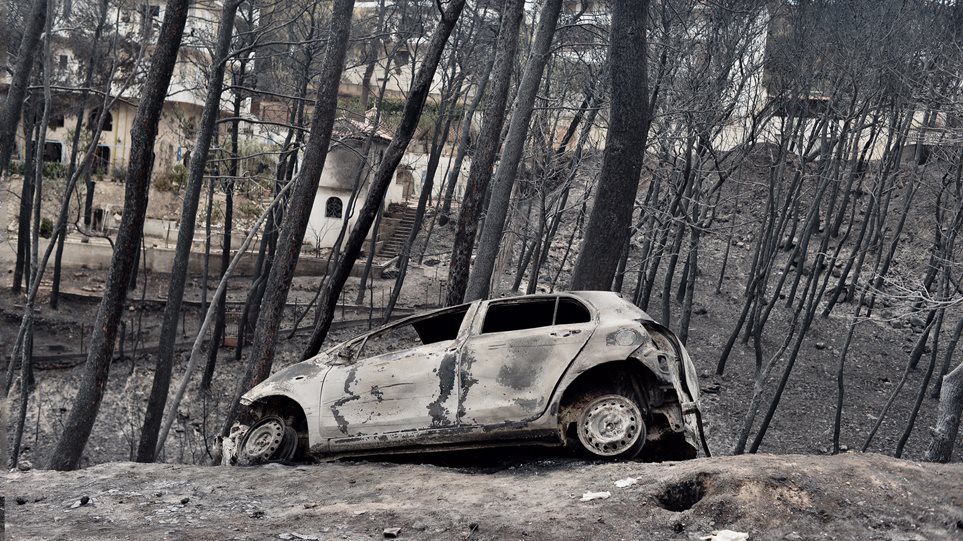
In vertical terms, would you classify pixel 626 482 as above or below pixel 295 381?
above

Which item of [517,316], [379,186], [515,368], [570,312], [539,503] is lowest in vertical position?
[539,503]

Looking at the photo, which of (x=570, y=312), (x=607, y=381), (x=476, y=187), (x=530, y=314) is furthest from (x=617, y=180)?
(x=607, y=381)

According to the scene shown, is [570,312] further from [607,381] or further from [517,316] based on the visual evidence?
[607,381]

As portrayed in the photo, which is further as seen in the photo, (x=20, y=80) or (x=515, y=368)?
(x=20, y=80)

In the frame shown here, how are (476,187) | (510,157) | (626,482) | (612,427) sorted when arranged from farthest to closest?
(510,157) < (476,187) < (612,427) < (626,482)

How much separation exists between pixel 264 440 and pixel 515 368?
2811 mm

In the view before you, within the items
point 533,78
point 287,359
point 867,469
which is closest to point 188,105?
point 287,359

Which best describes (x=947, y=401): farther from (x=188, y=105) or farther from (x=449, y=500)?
(x=188, y=105)

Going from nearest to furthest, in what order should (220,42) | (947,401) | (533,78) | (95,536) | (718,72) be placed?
(95,536), (947,401), (533,78), (220,42), (718,72)

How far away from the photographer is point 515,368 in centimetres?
834

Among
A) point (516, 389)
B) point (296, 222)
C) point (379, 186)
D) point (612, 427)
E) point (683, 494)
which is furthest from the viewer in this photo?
point (296, 222)

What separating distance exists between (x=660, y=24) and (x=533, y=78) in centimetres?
1104

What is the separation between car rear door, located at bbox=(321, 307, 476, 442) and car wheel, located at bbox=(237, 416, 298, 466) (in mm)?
542

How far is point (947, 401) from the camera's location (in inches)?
489
